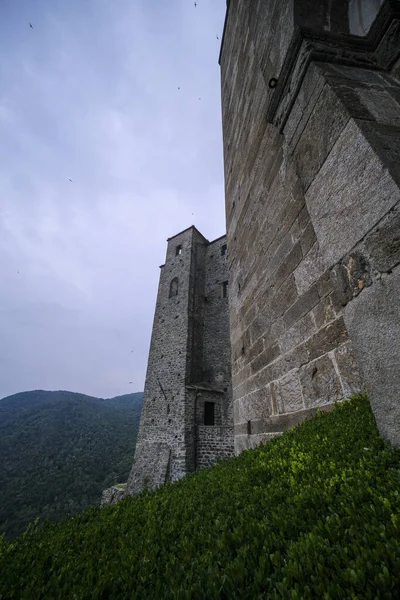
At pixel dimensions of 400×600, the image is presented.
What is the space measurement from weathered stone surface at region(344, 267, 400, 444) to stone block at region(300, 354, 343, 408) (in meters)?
0.71

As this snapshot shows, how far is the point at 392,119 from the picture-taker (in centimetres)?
174

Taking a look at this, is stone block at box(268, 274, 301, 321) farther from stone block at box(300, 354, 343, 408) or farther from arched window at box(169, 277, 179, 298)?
arched window at box(169, 277, 179, 298)

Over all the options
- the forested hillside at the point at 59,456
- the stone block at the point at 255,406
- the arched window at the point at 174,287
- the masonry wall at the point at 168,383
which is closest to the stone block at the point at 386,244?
the stone block at the point at 255,406

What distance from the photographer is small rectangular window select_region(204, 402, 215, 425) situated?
15344 millimetres

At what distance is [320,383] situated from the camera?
2.27 metres

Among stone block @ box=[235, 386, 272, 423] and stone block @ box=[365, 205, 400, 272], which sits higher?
stone block @ box=[365, 205, 400, 272]

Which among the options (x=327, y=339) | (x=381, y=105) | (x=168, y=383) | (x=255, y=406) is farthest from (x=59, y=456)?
(x=381, y=105)

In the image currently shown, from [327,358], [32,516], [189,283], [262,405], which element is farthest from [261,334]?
[32,516]

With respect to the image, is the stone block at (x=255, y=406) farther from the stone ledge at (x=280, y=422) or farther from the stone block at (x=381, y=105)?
the stone block at (x=381, y=105)

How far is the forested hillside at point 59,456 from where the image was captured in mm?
20938

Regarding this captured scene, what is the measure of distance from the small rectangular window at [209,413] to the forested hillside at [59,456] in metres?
10.3

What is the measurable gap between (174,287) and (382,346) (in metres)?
20.3

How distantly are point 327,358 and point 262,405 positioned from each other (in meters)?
1.57

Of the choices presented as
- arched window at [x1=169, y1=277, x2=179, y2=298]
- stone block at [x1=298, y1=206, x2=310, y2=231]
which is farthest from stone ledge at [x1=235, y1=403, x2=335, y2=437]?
arched window at [x1=169, y1=277, x2=179, y2=298]
